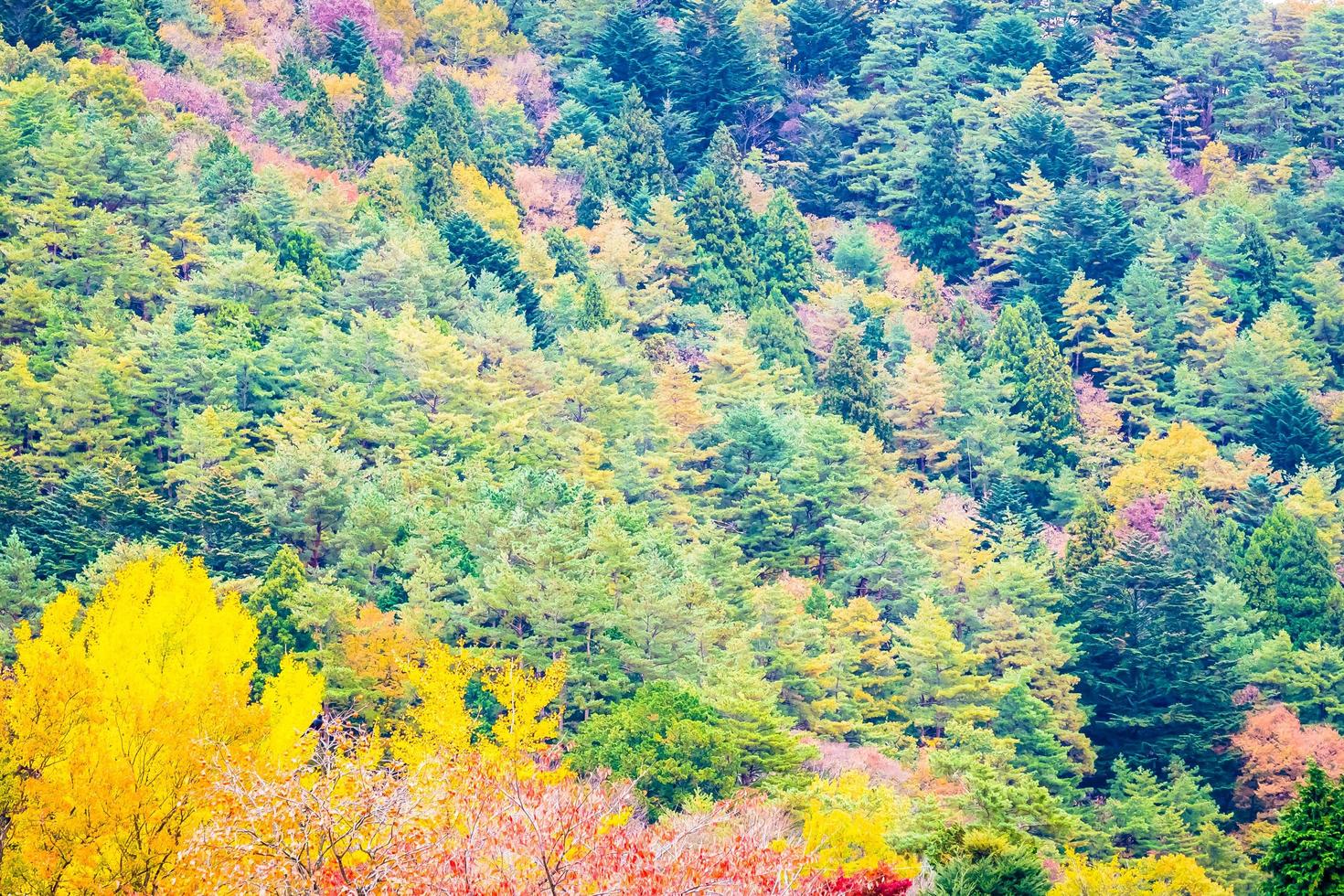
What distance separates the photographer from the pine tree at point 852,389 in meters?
59.0

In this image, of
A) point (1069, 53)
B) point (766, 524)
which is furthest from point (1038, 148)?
point (766, 524)

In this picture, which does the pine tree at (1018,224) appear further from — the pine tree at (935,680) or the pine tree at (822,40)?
the pine tree at (935,680)

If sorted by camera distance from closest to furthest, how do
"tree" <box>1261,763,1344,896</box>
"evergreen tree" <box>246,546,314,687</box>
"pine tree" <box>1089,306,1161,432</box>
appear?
"tree" <box>1261,763,1344,896</box>, "evergreen tree" <box>246,546,314,687</box>, "pine tree" <box>1089,306,1161,432</box>

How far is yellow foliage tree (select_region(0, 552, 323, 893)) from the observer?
75.0 ft

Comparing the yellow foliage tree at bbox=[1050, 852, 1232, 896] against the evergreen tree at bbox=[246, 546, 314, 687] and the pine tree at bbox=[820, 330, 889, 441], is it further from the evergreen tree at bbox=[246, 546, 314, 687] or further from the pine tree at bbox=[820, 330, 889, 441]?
the pine tree at bbox=[820, 330, 889, 441]

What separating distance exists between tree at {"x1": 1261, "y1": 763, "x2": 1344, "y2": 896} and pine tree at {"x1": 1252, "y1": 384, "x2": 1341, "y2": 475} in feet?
128

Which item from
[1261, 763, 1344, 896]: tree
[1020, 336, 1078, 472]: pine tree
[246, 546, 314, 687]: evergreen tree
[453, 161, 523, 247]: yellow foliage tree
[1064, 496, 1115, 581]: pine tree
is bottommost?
[1020, 336, 1078, 472]: pine tree

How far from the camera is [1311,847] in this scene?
23.8 metres

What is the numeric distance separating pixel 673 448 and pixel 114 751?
94.5ft

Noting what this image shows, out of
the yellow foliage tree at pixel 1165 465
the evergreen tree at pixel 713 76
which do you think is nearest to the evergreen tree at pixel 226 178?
the evergreen tree at pixel 713 76

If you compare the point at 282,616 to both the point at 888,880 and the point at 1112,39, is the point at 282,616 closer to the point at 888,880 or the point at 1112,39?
the point at 888,880

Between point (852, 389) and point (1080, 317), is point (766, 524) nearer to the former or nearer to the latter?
point (852, 389)

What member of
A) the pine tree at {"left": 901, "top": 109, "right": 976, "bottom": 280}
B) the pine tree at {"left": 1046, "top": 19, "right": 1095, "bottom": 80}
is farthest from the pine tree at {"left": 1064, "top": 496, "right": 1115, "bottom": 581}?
the pine tree at {"left": 1046, "top": 19, "right": 1095, "bottom": 80}

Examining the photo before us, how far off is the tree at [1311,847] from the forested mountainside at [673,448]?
0.26 ft
